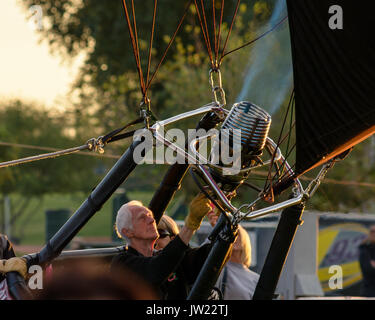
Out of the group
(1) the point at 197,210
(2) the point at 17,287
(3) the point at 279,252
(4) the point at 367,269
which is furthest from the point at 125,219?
(4) the point at 367,269

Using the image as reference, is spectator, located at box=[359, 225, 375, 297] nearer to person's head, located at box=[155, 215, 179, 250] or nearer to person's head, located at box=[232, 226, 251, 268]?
person's head, located at box=[232, 226, 251, 268]

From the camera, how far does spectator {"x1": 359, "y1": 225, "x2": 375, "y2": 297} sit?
652 cm

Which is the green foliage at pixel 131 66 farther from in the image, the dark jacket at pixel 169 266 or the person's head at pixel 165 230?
the dark jacket at pixel 169 266

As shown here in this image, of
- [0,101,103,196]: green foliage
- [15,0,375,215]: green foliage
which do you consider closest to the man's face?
[15,0,375,215]: green foliage

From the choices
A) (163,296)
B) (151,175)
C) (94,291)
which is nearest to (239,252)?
(163,296)

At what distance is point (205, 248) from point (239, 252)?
1.98 ft

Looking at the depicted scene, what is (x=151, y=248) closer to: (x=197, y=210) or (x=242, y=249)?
(x=197, y=210)

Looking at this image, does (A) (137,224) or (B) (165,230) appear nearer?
(A) (137,224)

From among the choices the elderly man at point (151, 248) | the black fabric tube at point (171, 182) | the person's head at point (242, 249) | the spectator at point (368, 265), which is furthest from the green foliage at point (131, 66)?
the elderly man at point (151, 248)

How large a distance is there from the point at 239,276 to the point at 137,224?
0.87 metres

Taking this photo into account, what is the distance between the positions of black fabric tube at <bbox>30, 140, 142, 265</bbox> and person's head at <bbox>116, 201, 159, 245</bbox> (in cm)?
24

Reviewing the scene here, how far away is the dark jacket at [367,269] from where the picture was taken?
6.50m

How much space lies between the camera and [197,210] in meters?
2.88

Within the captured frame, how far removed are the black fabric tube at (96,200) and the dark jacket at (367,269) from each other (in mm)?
3984
